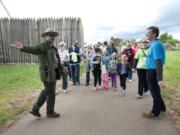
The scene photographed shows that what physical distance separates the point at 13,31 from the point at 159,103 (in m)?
17.1

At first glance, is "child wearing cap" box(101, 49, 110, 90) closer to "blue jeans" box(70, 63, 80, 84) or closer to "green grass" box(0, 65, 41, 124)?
"blue jeans" box(70, 63, 80, 84)

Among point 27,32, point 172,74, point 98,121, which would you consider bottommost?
point 98,121

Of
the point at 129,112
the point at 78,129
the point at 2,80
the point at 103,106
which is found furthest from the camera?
the point at 2,80

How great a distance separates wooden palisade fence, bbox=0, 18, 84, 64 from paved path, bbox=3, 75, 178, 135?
42.7ft

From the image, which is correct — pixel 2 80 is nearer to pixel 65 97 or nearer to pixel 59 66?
pixel 65 97

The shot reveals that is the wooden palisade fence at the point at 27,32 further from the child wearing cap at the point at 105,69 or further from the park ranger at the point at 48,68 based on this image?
the park ranger at the point at 48,68

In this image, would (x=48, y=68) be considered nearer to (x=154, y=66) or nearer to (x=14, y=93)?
(x=154, y=66)

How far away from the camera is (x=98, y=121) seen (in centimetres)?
684

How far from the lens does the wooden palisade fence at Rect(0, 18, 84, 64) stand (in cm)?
2202

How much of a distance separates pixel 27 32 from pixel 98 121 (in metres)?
16.6

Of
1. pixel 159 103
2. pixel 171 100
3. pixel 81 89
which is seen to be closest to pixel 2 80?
pixel 81 89

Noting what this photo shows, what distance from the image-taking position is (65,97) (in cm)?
1008

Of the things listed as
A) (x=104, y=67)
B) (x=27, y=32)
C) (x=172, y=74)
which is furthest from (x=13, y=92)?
(x=27, y=32)

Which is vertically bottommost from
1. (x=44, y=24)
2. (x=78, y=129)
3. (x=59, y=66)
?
(x=78, y=129)
